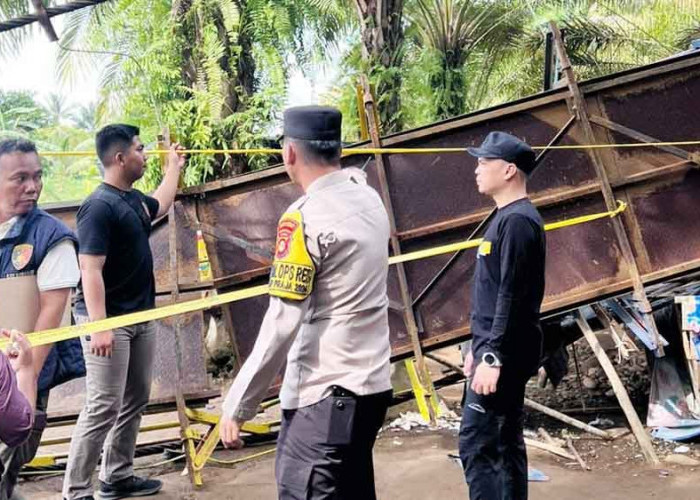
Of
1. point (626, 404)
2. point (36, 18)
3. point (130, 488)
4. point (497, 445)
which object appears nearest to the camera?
point (36, 18)

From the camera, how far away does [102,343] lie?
4039 millimetres

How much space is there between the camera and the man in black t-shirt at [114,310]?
4094 millimetres

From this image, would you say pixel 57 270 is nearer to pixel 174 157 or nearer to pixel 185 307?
pixel 185 307

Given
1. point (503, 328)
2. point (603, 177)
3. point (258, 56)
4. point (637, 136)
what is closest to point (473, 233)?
point (603, 177)

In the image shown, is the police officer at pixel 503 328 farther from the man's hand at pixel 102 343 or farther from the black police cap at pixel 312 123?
the man's hand at pixel 102 343

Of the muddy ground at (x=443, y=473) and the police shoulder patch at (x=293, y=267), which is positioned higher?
the police shoulder patch at (x=293, y=267)

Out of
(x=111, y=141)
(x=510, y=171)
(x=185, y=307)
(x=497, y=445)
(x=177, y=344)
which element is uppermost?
(x=111, y=141)

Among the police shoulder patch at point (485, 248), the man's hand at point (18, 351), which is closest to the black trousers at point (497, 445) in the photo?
the police shoulder patch at point (485, 248)

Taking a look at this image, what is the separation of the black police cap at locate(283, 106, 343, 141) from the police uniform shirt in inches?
5.9

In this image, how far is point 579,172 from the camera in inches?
218

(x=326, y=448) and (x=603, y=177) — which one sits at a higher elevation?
(x=603, y=177)

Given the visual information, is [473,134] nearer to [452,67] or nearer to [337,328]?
[337,328]

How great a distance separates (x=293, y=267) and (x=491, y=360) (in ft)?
4.45

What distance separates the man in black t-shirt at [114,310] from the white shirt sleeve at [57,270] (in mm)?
764
